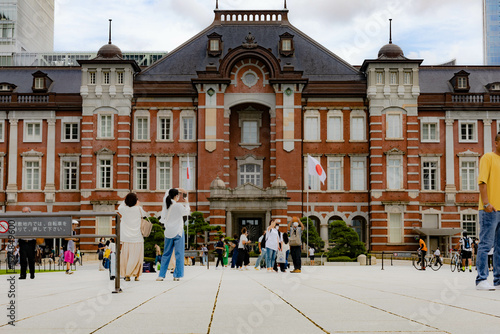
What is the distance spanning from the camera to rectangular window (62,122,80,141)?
157 ft

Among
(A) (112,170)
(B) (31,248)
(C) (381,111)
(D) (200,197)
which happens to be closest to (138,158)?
(A) (112,170)

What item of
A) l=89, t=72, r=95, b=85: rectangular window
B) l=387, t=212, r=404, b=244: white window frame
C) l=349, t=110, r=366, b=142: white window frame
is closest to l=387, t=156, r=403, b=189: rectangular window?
l=387, t=212, r=404, b=244: white window frame

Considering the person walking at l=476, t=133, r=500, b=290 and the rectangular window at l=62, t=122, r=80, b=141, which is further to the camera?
the rectangular window at l=62, t=122, r=80, b=141

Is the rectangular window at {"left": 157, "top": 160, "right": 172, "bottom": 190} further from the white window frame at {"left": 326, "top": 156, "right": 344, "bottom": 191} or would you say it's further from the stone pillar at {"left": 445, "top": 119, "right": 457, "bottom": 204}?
the stone pillar at {"left": 445, "top": 119, "right": 457, "bottom": 204}

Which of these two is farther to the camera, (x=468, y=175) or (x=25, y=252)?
(x=468, y=175)

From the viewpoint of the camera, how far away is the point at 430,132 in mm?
47906

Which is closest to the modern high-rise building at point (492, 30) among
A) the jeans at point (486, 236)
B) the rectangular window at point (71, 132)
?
the rectangular window at point (71, 132)

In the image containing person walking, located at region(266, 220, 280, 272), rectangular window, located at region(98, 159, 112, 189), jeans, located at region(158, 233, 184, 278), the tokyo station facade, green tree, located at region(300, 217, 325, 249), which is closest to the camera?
jeans, located at region(158, 233, 184, 278)

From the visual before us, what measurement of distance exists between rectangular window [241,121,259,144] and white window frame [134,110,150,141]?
6.44m

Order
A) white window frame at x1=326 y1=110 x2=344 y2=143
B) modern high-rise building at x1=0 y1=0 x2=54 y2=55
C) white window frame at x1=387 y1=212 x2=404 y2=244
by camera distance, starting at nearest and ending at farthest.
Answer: white window frame at x1=387 y1=212 x2=404 y2=244 → white window frame at x1=326 y1=110 x2=344 y2=143 → modern high-rise building at x1=0 y1=0 x2=54 y2=55

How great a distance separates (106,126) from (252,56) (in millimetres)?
10635

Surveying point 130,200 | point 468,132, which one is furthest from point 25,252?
point 468,132

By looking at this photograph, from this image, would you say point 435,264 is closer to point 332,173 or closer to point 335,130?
point 332,173

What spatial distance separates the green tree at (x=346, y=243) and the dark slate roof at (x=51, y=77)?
21084 mm
